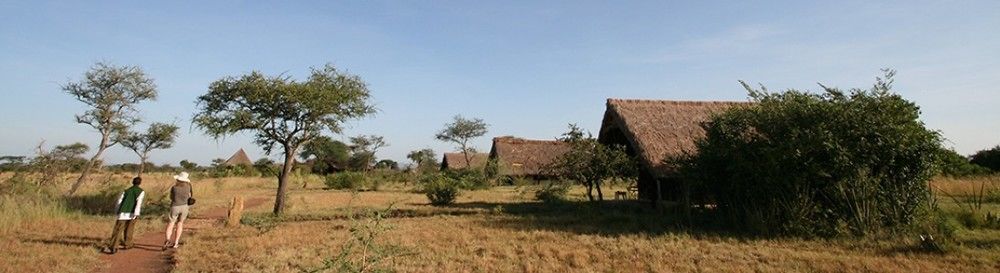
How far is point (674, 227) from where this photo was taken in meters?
11.4

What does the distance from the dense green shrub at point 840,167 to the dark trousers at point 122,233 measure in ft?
36.1

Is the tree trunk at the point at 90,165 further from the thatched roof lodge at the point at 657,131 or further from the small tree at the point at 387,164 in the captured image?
the small tree at the point at 387,164

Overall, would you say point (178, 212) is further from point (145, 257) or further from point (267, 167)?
point (267, 167)

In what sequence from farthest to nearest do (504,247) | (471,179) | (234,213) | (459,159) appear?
(459,159), (471,179), (234,213), (504,247)

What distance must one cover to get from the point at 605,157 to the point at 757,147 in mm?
4967

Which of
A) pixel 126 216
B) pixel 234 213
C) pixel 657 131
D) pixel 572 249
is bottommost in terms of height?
pixel 572 249

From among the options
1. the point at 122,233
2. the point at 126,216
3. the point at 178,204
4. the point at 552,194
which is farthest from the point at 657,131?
the point at 122,233

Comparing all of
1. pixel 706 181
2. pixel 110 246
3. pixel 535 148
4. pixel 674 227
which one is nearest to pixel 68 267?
pixel 110 246

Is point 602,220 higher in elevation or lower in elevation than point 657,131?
lower

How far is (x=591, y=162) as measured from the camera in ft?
52.1

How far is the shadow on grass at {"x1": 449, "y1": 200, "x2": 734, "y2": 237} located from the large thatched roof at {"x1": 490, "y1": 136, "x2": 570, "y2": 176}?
21.0 m

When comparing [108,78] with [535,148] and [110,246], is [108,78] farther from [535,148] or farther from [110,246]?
[535,148]

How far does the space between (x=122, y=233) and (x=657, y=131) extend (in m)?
12.6

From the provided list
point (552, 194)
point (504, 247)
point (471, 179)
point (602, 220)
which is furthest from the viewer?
point (471, 179)
